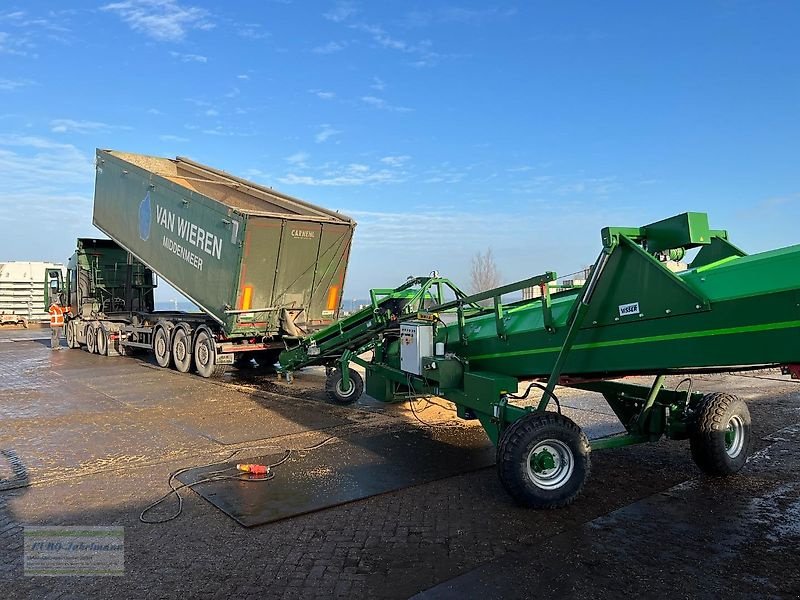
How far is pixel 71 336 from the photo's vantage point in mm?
19188

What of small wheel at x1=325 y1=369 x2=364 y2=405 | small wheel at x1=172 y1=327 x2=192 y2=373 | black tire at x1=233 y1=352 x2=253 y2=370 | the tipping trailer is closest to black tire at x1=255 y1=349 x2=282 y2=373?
the tipping trailer

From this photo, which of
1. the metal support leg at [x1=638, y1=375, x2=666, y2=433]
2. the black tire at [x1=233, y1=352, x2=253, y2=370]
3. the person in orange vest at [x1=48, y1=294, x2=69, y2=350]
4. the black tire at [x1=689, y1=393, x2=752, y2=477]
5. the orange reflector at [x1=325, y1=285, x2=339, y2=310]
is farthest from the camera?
the person in orange vest at [x1=48, y1=294, x2=69, y2=350]

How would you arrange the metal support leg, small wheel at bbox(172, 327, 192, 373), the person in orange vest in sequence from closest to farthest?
the metal support leg, small wheel at bbox(172, 327, 192, 373), the person in orange vest

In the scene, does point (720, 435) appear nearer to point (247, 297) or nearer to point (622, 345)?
point (622, 345)

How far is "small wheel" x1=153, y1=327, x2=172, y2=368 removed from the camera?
13.9 m

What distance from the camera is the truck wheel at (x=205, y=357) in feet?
40.2

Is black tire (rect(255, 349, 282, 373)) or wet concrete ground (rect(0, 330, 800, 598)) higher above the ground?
black tire (rect(255, 349, 282, 373))

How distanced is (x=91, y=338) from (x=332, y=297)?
950 cm

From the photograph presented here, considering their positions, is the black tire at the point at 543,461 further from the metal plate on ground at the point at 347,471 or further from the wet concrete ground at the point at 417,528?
the metal plate on ground at the point at 347,471

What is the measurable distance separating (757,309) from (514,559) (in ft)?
7.34

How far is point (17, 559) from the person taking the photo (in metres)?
3.95

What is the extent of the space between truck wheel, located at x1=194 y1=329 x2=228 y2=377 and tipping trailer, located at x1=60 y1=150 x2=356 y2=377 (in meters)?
0.02

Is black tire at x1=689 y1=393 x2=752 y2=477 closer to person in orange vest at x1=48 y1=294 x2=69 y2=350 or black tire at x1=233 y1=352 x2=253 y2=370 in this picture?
black tire at x1=233 y1=352 x2=253 y2=370

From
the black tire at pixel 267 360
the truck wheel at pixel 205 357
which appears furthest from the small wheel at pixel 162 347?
the black tire at pixel 267 360
